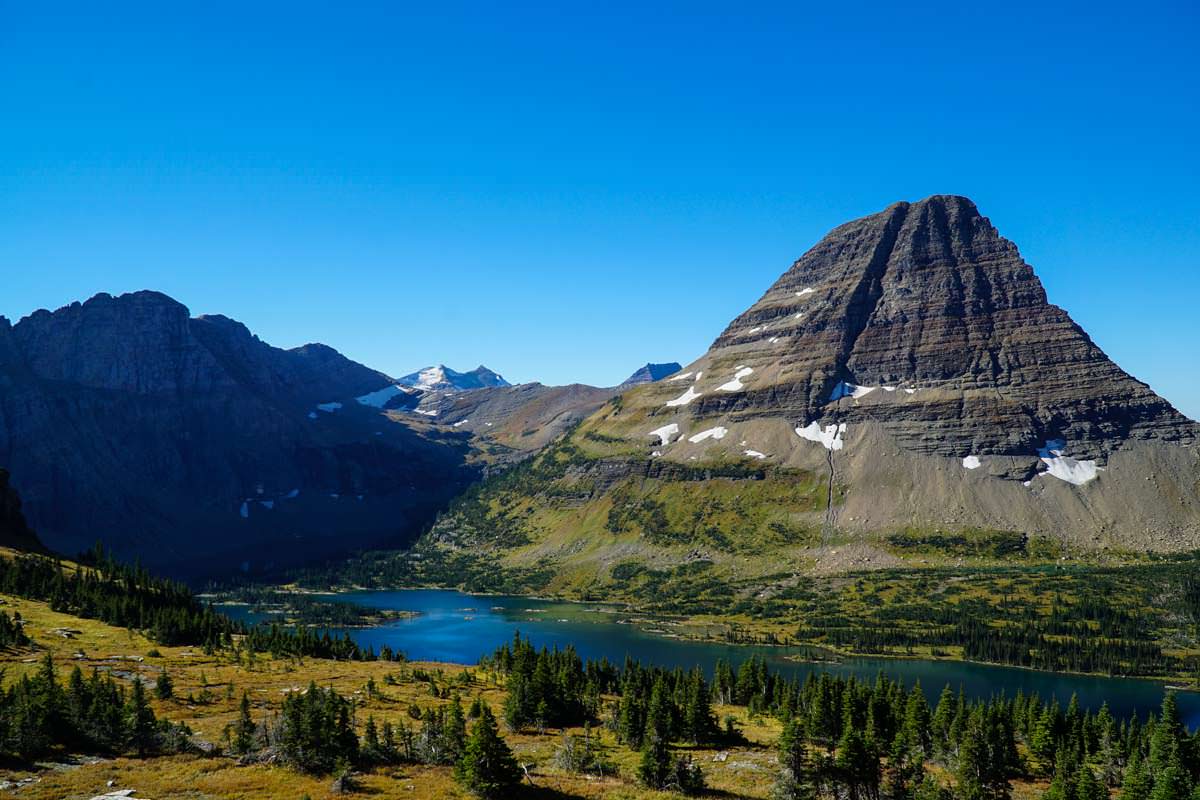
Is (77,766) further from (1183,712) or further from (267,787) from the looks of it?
(1183,712)

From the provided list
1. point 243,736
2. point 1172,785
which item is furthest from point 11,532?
point 1172,785

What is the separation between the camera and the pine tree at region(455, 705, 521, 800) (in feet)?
194

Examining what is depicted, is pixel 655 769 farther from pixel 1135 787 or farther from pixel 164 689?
pixel 164 689

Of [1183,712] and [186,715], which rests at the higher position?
[186,715]

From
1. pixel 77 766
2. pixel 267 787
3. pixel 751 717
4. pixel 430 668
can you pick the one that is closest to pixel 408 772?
pixel 267 787

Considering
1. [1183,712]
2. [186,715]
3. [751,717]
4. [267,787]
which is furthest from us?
[1183,712]

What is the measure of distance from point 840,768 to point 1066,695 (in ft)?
390

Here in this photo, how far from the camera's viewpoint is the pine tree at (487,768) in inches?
2327

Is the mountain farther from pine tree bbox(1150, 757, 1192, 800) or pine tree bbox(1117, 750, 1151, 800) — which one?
pine tree bbox(1150, 757, 1192, 800)

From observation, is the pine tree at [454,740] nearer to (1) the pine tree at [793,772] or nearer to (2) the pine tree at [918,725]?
(1) the pine tree at [793,772]

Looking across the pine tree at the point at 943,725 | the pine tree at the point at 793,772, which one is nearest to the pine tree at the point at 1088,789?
the pine tree at the point at 793,772

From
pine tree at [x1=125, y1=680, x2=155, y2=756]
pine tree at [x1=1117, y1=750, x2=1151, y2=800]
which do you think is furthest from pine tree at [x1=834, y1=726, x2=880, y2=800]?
pine tree at [x1=125, y1=680, x2=155, y2=756]

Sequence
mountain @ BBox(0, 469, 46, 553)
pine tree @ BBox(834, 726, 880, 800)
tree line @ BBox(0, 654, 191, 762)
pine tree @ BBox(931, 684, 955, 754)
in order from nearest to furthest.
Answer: tree line @ BBox(0, 654, 191, 762) → pine tree @ BBox(834, 726, 880, 800) → pine tree @ BBox(931, 684, 955, 754) → mountain @ BBox(0, 469, 46, 553)

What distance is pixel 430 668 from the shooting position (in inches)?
5285
